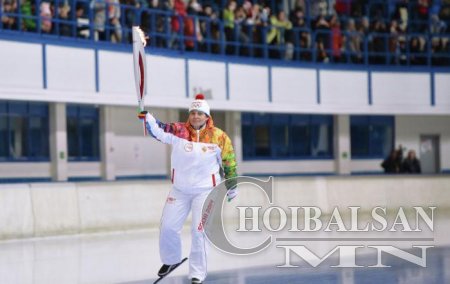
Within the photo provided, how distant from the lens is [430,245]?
53.6ft

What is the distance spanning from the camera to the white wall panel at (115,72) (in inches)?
1167

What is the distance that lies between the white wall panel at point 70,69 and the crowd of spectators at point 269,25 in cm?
52

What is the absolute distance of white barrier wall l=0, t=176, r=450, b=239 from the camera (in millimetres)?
18812

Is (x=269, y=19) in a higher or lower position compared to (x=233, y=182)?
higher

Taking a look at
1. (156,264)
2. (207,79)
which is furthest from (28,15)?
(156,264)

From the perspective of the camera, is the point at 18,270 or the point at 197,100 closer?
the point at 197,100

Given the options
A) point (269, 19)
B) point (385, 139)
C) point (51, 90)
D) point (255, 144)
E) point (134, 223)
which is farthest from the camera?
point (385, 139)

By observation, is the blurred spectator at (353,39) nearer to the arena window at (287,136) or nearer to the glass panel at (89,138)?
the arena window at (287,136)

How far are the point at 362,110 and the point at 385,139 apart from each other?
11.7 ft

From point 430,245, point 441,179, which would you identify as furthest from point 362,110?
point 430,245

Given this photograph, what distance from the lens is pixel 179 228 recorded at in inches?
442

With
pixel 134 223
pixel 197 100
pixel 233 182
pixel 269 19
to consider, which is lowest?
pixel 134 223

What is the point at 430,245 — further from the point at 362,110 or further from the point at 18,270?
the point at 362,110

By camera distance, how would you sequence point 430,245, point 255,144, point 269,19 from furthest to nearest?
1. point 255,144
2. point 269,19
3. point 430,245
